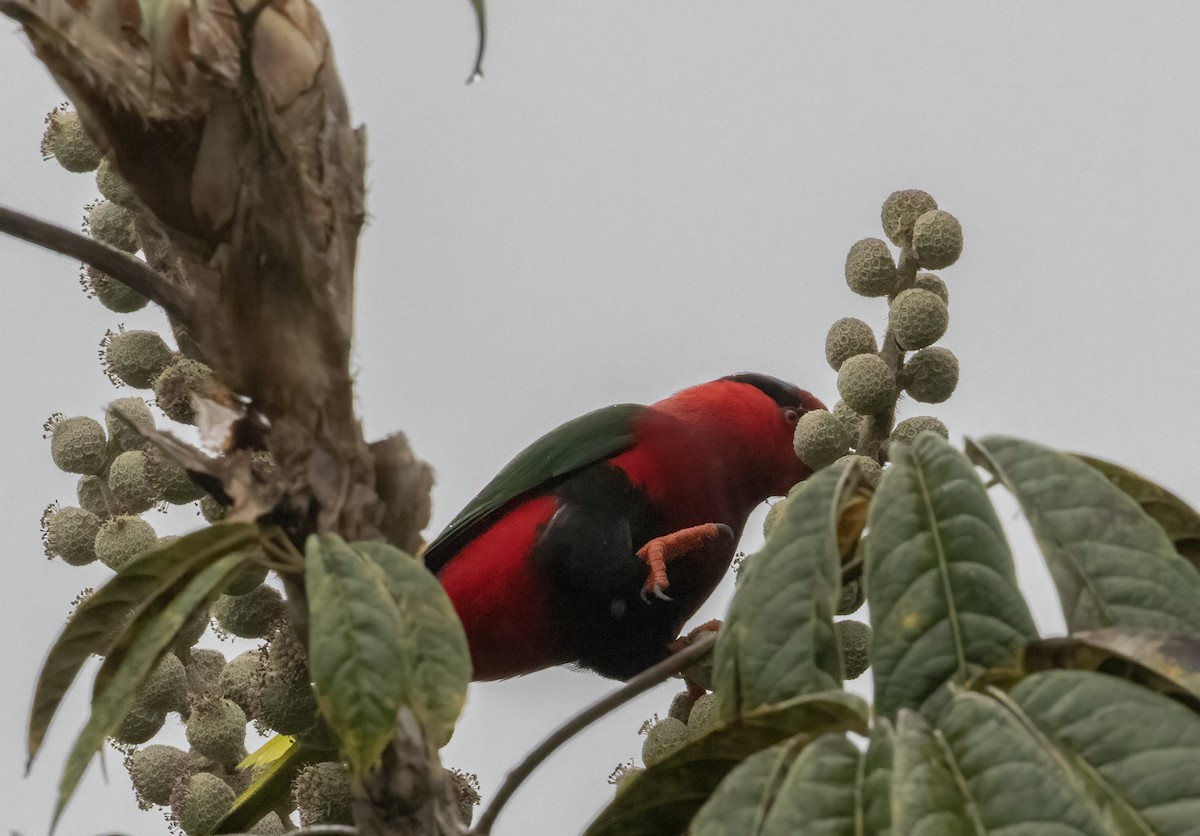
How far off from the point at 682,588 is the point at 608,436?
1.16 ft

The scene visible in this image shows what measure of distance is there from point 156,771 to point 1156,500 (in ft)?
4.30

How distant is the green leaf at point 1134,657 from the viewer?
0.88 m

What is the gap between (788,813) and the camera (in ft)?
2.66

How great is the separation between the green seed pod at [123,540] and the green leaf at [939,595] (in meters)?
1.16

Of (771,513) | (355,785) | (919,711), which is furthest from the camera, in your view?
(771,513)

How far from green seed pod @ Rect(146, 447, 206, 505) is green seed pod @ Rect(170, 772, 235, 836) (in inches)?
14.7

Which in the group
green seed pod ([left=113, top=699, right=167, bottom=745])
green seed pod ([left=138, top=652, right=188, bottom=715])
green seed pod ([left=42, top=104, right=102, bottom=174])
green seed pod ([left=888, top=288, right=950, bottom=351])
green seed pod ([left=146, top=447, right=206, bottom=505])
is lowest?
green seed pod ([left=113, top=699, right=167, bottom=745])

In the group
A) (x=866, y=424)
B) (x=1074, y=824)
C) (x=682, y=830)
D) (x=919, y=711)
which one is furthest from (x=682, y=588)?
(x=1074, y=824)

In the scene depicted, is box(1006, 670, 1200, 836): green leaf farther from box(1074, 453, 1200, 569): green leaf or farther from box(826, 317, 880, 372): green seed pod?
box(826, 317, 880, 372): green seed pod

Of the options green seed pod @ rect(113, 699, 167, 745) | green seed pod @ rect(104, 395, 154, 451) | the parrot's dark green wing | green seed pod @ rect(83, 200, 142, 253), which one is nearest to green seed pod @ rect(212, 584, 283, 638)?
green seed pod @ rect(113, 699, 167, 745)

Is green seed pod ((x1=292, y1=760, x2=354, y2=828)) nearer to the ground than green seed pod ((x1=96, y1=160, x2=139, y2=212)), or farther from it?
nearer to the ground

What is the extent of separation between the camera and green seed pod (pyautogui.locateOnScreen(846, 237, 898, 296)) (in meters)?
1.80

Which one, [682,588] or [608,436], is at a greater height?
[608,436]

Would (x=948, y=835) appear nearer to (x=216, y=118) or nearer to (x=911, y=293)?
(x=216, y=118)
